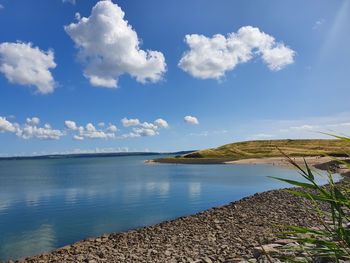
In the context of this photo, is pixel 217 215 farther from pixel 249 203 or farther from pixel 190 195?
pixel 190 195

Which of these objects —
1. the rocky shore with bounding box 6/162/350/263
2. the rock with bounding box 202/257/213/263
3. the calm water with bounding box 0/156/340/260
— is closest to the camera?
the rock with bounding box 202/257/213/263

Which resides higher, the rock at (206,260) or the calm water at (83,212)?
the rock at (206,260)

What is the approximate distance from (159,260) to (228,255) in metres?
3.22

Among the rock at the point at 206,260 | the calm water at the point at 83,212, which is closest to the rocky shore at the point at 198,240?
the rock at the point at 206,260

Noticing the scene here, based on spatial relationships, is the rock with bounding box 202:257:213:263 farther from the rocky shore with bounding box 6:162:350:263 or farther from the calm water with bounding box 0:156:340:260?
the calm water with bounding box 0:156:340:260

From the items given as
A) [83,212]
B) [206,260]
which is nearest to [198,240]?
[206,260]

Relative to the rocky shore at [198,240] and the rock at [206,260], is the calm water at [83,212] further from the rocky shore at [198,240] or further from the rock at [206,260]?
the rock at [206,260]

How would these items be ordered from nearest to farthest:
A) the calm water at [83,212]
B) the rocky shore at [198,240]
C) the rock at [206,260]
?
the rock at [206,260] → the rocky shore at [198,240] → the calm water at [83,212]

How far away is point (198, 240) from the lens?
22.0m

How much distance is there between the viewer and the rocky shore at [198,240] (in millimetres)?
18172

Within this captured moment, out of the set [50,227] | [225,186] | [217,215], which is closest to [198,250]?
[217,215]

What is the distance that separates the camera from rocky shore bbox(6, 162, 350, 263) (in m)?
18.2

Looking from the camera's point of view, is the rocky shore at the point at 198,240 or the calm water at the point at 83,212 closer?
the rocky shore at the point at 198,240

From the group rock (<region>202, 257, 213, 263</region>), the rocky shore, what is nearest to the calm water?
the rocky shore
